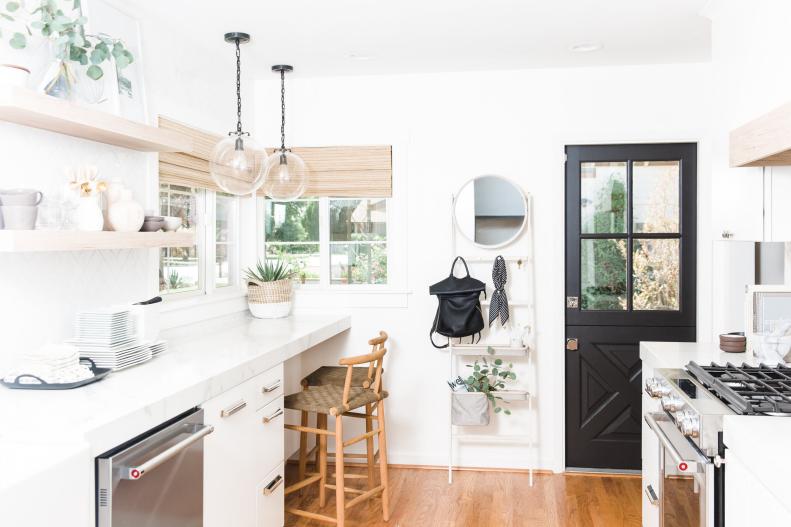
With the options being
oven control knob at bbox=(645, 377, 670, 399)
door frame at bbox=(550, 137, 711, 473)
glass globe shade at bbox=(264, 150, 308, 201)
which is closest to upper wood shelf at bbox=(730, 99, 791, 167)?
oven control knob at bbox=(645, 377, 670, 399)

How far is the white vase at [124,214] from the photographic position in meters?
2.40

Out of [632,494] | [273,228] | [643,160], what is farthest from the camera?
[273,228]

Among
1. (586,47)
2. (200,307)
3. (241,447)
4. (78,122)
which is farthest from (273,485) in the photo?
(586,47)

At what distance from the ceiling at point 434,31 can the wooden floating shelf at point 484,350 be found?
167cm

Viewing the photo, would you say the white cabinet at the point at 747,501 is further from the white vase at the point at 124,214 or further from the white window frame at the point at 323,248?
the white window frame at the point at 323,248

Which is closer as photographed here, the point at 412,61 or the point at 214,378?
the point at 214,378

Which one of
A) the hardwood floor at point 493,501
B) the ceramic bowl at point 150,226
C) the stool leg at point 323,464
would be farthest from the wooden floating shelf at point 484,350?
the ceramic bowl at point 150,226

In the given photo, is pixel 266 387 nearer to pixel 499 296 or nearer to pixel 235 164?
pixel 235 164

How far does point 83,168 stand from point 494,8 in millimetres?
1864

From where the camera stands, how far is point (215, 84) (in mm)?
3555

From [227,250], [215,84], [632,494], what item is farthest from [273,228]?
[632,494]

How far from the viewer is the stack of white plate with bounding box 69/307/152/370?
2285 millimetres

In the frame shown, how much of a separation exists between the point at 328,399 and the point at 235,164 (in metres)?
1.27

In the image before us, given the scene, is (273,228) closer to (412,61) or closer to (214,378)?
(412,61)
